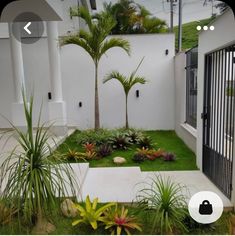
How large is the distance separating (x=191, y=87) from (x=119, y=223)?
539 cm

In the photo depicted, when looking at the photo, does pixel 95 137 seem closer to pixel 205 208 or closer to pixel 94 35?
pixel 94 35

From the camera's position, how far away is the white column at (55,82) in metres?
7.59

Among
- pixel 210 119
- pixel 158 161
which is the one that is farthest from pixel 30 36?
pixel 210 119

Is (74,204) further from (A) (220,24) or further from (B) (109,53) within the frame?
(B) (109,53)

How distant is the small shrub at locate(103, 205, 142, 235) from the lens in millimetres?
2922

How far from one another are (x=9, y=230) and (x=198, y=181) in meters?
3.10

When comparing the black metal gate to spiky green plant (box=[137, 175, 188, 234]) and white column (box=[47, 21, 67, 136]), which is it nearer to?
spiky green plant (box=[137, 175, 188, 234])

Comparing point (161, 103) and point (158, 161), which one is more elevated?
point (161, 103)

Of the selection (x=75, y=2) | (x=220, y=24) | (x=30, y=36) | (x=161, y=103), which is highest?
(x=75, y=2)

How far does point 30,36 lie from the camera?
371 inches

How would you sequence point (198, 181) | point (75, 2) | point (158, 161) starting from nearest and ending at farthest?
point (198, 181), point (158, 161), point (75, 2)

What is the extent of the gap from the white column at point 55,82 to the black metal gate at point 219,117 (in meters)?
4.42

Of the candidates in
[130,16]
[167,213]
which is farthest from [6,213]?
[130,16]

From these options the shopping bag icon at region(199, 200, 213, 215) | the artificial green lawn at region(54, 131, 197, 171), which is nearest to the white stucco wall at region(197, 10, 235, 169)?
the artificial green lawn at region(54, 131, 197, 171)
